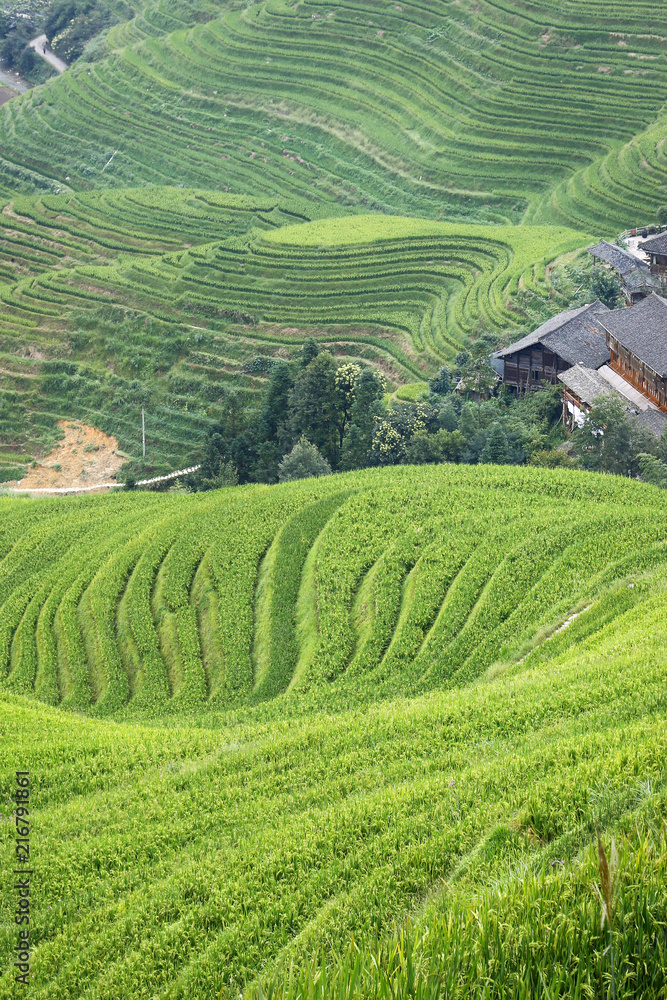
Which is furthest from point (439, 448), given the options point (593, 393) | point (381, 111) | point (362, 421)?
point (381, 111)

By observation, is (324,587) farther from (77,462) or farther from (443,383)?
(77,462)

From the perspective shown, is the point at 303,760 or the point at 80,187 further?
the point at 80,187

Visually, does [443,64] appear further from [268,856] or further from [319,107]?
[268,856]

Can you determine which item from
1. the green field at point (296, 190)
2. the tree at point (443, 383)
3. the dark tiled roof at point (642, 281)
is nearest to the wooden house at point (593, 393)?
the tree at point (443, 383)

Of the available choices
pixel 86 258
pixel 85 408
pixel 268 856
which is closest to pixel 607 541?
pixel 268 856

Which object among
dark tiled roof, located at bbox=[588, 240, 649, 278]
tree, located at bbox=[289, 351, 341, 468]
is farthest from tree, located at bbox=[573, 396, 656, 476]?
dark tiled roof, located at bbox=[588, 240, 649, 278]
